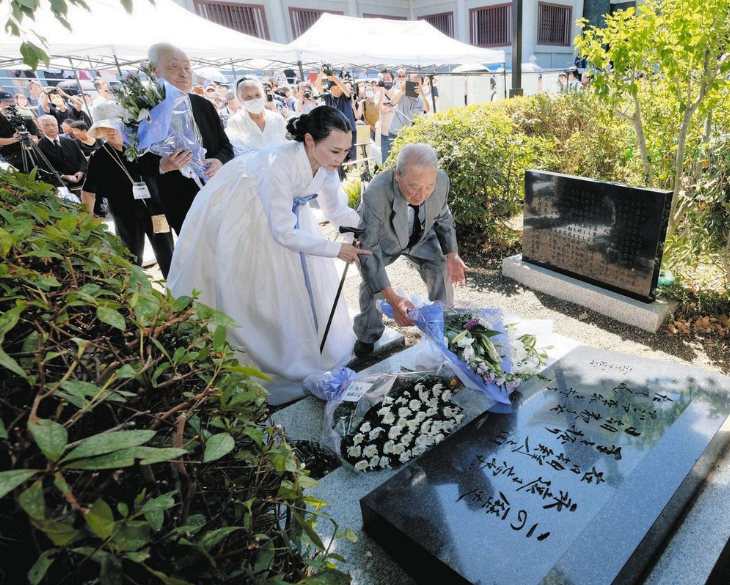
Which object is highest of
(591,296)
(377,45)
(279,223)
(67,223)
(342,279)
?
(377,45)

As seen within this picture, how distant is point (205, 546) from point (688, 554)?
196 centimetres

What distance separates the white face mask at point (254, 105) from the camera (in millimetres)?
4801

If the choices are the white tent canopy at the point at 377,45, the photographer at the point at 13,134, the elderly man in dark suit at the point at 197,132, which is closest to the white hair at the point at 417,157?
the elderly man in dark suit at the point at 197,132

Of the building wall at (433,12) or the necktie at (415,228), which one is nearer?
the necktie at (415,228)

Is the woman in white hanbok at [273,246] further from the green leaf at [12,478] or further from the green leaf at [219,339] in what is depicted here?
the green leaf at [12,478]

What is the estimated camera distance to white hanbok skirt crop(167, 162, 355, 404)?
2.91 metres

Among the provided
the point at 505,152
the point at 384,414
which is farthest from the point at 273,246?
the point at 505,152

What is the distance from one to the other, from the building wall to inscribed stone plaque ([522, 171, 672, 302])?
19884mm

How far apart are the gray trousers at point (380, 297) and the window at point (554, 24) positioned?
24774 mm

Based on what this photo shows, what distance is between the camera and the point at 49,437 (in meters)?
0.53

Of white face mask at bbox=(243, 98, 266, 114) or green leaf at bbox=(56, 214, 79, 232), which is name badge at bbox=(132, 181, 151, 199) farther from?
green leaf at bbox=(56, 214, 79, 232)

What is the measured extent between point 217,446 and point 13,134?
7448 millimetres

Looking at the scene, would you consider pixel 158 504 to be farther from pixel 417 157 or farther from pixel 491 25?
pixel 491 25

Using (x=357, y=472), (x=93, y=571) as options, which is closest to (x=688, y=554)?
(x=357, y=472)
